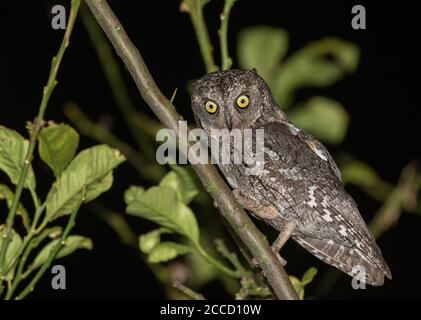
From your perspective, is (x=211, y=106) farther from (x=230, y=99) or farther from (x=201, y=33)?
(x=201, y=33)

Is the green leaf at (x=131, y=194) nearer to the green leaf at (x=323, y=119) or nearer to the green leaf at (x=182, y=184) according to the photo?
the green leaf at (x=182, y=184)

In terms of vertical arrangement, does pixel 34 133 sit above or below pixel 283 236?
above

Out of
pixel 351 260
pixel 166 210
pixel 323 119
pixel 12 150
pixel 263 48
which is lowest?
pixel 351 260

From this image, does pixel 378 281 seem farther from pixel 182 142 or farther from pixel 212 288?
pixel 212 288

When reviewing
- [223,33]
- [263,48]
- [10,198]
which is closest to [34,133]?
[10,198]

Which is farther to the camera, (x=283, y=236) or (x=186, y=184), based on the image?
(x=283, y=236)

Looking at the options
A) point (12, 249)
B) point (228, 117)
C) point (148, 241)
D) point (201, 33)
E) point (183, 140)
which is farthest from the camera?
point (228, 117)

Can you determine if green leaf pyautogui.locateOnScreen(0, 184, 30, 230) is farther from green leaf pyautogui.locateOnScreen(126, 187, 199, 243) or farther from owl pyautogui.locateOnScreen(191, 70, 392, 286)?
owl pyautogui.locateOnScreen(191, 70, 392, 286)
